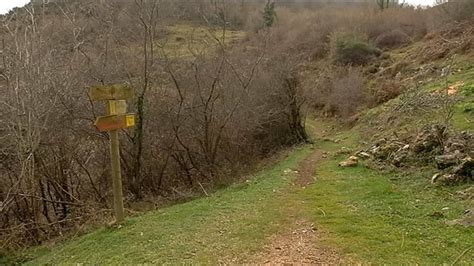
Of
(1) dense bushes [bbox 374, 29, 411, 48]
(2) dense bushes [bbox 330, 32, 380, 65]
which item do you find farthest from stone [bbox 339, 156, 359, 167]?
(1) dense bushes [bbox 374, 29, 411, 48]

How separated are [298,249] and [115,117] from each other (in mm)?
3901

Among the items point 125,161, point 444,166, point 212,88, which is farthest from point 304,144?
point 444,166

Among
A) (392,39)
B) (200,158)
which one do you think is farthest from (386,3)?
(200,158)

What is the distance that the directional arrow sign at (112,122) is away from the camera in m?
7.54

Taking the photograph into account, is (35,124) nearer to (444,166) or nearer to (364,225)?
(364,225)

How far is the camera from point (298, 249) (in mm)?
6359

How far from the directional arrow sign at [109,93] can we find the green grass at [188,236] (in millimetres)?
2380

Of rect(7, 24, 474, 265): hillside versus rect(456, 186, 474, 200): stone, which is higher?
rect(456, 186, 474, 200): stone

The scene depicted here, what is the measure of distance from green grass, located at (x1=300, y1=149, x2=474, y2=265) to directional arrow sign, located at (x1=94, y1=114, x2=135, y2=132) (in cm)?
377

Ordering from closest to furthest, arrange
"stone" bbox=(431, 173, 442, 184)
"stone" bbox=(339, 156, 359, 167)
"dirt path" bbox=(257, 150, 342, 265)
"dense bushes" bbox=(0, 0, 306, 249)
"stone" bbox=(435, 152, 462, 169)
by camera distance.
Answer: "dirt path" bbox=(257, 150, 342, 265) → "stone" bbox=(431, 173, 442, 184) → "stone" bbox=(435, 152, 462, 169) → "dense bushes" bbox=(0, 0, 306, 249) → "stone" bbox=(339, 156, 359, 167)

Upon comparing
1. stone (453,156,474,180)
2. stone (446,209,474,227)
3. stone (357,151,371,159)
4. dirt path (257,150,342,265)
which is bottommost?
stone (357,151,371,159)

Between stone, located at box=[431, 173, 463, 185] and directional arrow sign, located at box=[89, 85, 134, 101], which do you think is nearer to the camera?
directional arrow sign, located at box=[89, 85, 134, 101]

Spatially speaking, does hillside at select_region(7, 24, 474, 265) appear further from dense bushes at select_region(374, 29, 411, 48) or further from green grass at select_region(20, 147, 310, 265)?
dense bushes at select_region(374, 29, 411, 48)

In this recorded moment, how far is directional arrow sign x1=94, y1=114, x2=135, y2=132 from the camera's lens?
754 centimetres
